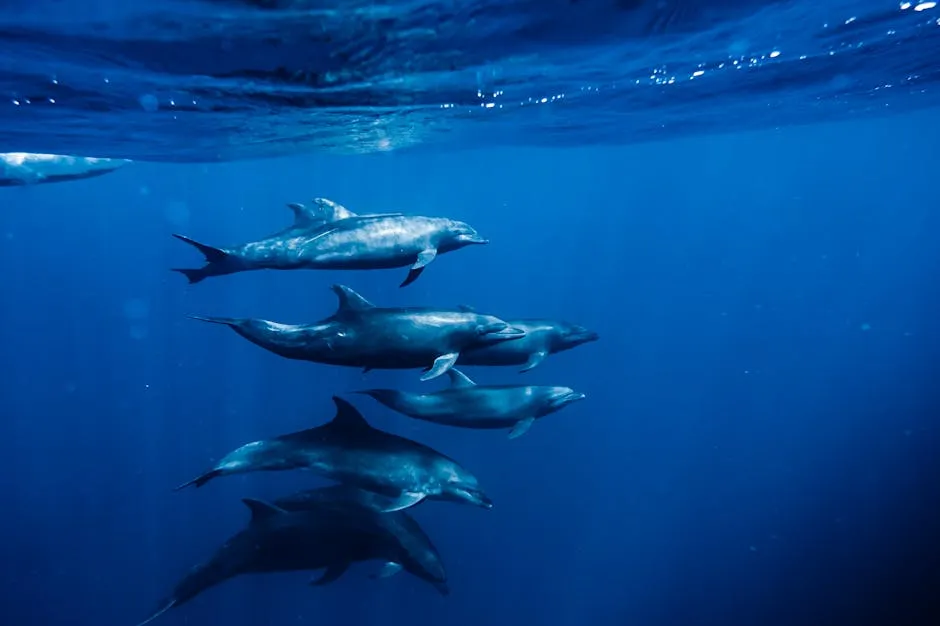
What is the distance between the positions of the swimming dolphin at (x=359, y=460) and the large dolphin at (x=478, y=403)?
661mm

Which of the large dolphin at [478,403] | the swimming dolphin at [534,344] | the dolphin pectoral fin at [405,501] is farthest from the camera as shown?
the swimming dolphin at [534,344]

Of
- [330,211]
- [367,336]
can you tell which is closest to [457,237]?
[330,211]

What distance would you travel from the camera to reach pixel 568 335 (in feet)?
42.5

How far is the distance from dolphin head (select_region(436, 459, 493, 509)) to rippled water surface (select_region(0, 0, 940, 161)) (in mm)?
6274

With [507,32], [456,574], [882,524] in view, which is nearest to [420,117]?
[507,32]

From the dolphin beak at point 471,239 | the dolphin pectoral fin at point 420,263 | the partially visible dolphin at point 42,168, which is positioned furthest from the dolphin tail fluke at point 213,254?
the partially visible dolphin at point 42,168

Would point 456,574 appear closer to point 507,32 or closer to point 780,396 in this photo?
point 507,32

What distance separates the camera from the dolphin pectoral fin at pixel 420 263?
914 centimetres

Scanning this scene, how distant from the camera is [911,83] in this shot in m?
19.9

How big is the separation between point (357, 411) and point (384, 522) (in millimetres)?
2399

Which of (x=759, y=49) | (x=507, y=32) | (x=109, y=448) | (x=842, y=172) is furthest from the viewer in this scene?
(x=842, y=172)

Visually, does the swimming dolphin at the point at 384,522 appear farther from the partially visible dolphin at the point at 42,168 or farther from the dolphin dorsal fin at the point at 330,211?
the partially visible dolphin at the point at 42,168

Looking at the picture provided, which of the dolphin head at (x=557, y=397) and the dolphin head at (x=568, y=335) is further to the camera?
the dolphin head at (x=568, y=335)

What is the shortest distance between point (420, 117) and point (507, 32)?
29.6ft
